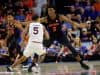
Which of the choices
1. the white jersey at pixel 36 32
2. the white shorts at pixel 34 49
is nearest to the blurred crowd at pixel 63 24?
the white jersey at pixel 36 32

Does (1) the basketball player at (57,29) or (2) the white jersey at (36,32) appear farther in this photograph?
(1) the basketball player at (57,29)

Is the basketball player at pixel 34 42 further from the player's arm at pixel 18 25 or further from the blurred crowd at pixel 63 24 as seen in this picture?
the player's arm at pixel 18 25

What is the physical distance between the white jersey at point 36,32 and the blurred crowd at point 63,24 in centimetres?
84

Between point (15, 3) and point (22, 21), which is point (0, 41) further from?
point (15, 3)

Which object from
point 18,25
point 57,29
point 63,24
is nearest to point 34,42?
point 57,29

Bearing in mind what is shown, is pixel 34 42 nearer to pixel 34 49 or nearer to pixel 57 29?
pixel 34 49

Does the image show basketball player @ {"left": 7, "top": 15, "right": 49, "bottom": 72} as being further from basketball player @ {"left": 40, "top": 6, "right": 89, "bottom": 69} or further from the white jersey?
basketball player @ {"left": 40, "top": 6, "right": 89, "bottom": 69}

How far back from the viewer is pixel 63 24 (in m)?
12.7

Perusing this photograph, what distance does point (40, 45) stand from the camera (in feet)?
34.1

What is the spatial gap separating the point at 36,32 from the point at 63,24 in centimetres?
225

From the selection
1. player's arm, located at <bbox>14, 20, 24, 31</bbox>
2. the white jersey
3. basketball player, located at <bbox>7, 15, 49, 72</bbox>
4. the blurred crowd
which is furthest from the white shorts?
player's arm, located at <bbox>14, 20, 24, 31</bbox>

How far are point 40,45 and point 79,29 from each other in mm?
2723

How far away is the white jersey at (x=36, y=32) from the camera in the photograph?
10.6 m

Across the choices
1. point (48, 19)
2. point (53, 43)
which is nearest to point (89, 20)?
→ point (53, 43)
